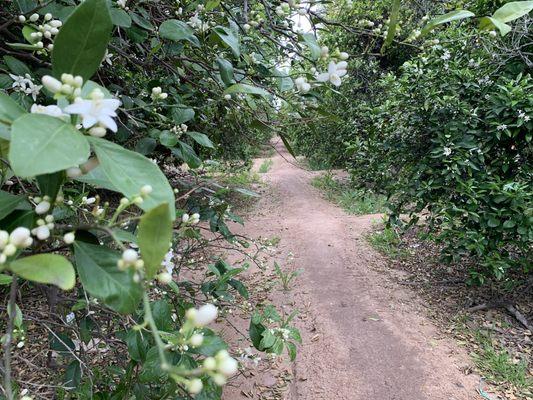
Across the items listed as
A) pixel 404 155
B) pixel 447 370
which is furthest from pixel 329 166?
pixel 447 370

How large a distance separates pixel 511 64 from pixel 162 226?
10.9 feet

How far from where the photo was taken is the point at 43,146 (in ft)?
1.36

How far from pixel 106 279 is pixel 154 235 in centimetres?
18

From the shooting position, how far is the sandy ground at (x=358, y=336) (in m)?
2.32

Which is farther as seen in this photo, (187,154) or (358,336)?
(358,336)

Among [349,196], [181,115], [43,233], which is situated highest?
[43,233]

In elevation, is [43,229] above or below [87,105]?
below

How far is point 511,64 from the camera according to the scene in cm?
294

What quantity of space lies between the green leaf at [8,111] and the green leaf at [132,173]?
0.34 feet

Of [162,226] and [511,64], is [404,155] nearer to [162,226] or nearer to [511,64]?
[511,64]

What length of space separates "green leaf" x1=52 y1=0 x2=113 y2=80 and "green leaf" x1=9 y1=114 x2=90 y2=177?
0.44 feet

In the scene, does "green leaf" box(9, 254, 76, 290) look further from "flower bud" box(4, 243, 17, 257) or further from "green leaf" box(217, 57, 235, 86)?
"green leaf" box(217, 57, 235, 86)

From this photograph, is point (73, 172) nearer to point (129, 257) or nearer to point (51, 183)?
point (51, 183)

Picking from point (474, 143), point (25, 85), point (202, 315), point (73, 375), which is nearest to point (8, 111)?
point (202, 315)
